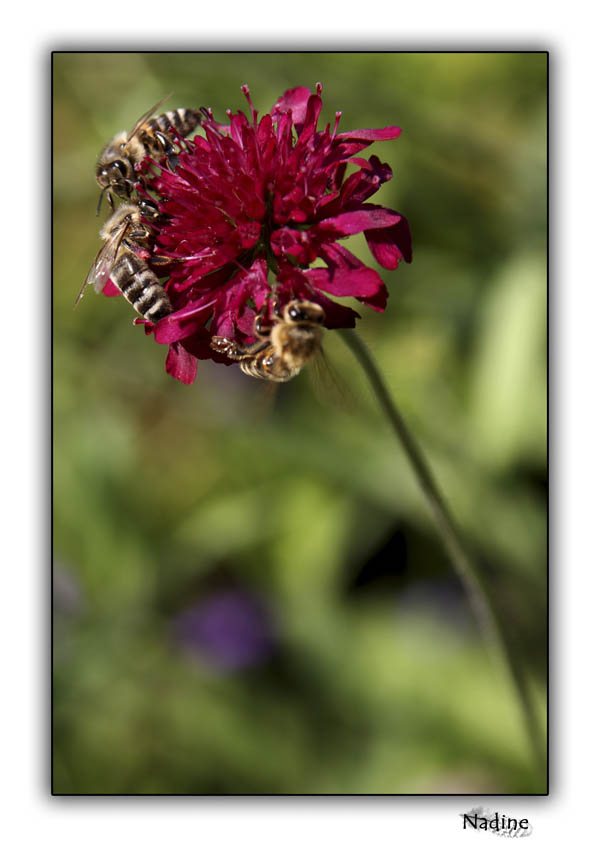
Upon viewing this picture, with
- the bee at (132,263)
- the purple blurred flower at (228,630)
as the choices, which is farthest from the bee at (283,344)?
the purple blurred flower at (228,630)

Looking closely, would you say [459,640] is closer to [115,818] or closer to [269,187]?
[115,818]

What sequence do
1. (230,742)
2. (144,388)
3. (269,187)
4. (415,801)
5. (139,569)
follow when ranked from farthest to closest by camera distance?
(144,388) < (139,569) < (230,742) < (415,801) < (269,187)

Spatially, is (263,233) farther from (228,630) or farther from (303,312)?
A: (228,630)

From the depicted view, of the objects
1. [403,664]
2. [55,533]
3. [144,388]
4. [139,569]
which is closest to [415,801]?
[403,664]
